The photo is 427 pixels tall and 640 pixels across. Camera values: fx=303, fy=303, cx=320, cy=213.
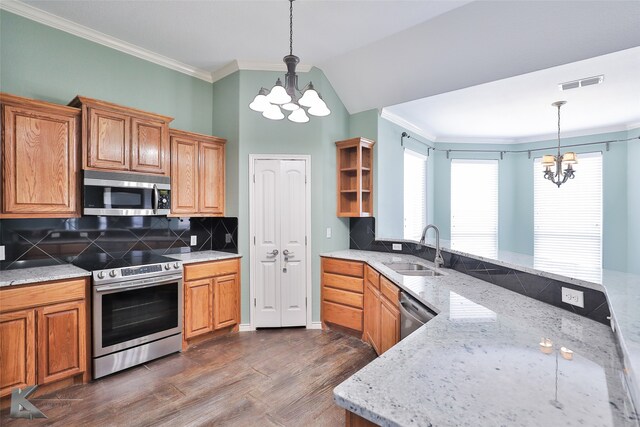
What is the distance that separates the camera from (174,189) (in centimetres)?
328

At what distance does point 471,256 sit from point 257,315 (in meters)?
2.41

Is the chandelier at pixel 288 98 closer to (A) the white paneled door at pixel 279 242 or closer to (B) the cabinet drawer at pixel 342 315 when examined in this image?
(A) the white paneled door at pixel 279 242

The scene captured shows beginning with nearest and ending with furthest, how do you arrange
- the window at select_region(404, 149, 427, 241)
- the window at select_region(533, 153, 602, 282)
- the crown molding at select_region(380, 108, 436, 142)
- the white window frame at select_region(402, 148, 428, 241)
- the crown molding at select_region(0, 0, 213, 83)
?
the crown molding at select_region(0, 0, 213, 83) < the crown molding at select_region(380, 108, 436, 142) < the white window frame at select_region(402, 148, 428, 241) < the window at select_region(404, 149, 427, 241) < the window at select_region(533, 153, 602, 282)

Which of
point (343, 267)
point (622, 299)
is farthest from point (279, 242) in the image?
point (622, 299)

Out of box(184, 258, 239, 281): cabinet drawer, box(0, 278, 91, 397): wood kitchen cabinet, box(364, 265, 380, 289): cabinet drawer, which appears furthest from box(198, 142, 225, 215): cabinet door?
box(364, 265, 380, 289): cabinet drawer

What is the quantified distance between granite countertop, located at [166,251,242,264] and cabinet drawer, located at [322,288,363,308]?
1.12 meters

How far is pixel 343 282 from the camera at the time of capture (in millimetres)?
3473

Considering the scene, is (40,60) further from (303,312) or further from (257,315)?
(303,312)

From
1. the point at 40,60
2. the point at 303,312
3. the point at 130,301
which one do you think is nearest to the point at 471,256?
the point at 303,312

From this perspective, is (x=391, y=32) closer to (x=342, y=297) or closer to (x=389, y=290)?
(x=389, y=290)

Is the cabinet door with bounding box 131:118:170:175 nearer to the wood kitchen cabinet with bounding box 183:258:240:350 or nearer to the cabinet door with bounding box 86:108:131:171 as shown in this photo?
the cabinet door with bounding box 86:108:131:171

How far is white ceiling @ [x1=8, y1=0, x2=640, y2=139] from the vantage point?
2.30 m

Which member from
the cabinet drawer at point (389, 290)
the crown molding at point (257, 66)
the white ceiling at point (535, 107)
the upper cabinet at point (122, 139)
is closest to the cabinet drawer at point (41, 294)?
the upper cabinet at point (122, 139)

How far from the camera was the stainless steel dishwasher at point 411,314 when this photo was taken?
187 centimetres
